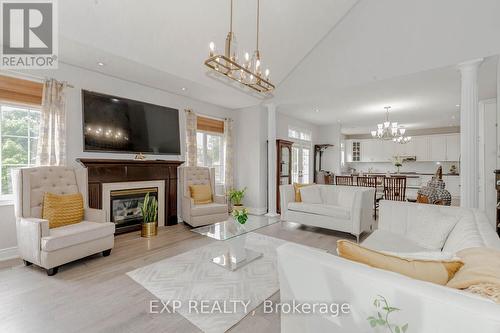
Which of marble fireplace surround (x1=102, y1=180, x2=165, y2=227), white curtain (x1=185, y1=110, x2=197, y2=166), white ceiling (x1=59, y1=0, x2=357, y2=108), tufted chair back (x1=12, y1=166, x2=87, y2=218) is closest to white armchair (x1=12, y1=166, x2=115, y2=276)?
tufted chair back (x1=12, y1=166, x2=87, y2=218)

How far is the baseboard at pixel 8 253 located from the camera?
9.84ft

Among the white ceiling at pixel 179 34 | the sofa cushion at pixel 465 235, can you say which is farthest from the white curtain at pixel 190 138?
the sofa cushion at pixel 465 235

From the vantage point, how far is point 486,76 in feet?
13.2

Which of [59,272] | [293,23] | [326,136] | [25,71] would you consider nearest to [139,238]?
[59,272]

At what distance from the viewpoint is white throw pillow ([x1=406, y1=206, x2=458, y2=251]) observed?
6.86 ft

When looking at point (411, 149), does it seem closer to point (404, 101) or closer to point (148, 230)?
point (404, 101)

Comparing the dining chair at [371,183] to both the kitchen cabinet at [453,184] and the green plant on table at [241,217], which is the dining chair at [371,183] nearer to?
the green plant on table at [241,217]

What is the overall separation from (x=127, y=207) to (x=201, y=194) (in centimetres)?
134

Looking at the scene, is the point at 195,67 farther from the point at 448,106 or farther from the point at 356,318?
the point at 448,106

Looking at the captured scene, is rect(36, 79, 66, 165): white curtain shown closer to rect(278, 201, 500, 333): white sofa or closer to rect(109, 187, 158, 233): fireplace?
rect(109, 187, 158, 233): fireplace

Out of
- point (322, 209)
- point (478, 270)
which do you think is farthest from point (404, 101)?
point (478, 270)

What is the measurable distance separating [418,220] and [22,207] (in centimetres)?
445

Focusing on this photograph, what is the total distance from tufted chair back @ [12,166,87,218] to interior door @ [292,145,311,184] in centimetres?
532

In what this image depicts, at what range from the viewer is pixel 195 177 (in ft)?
16.0
